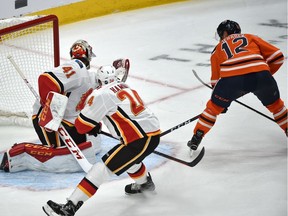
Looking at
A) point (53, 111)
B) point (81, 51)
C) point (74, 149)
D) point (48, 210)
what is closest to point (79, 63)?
point (81, 51)

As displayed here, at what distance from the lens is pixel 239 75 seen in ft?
11.2

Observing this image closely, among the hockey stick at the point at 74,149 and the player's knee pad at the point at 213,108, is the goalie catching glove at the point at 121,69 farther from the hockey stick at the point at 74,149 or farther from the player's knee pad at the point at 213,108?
the player's knee pad at the point at 213,108

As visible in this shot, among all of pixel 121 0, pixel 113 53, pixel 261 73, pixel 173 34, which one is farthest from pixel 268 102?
pixel 121 0

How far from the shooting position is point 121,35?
6.02 metres

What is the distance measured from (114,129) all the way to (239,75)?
32.2 inches

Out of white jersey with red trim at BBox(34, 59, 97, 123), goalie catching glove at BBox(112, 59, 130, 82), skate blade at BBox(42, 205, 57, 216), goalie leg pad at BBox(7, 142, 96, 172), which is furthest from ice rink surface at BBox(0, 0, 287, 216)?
goalie catching glove at BBox(112, 59, 130, 82)

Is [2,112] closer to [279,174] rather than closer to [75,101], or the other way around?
[75,101]

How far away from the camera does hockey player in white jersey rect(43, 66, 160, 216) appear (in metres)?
2.80

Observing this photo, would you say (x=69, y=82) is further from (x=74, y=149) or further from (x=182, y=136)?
(x=182, y=136)

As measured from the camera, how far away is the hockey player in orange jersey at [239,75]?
3404mm

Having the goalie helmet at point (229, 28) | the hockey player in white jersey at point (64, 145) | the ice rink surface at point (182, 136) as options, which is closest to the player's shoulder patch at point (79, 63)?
the hockey player in white jersey at point (64, 145)

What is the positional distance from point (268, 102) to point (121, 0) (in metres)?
3.38

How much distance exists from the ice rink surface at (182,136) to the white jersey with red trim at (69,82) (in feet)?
1.15

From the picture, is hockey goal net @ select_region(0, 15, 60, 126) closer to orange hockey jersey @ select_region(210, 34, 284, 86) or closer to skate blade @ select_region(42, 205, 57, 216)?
orange hockey jersey @ select_region(210, 34, 284, 86)
